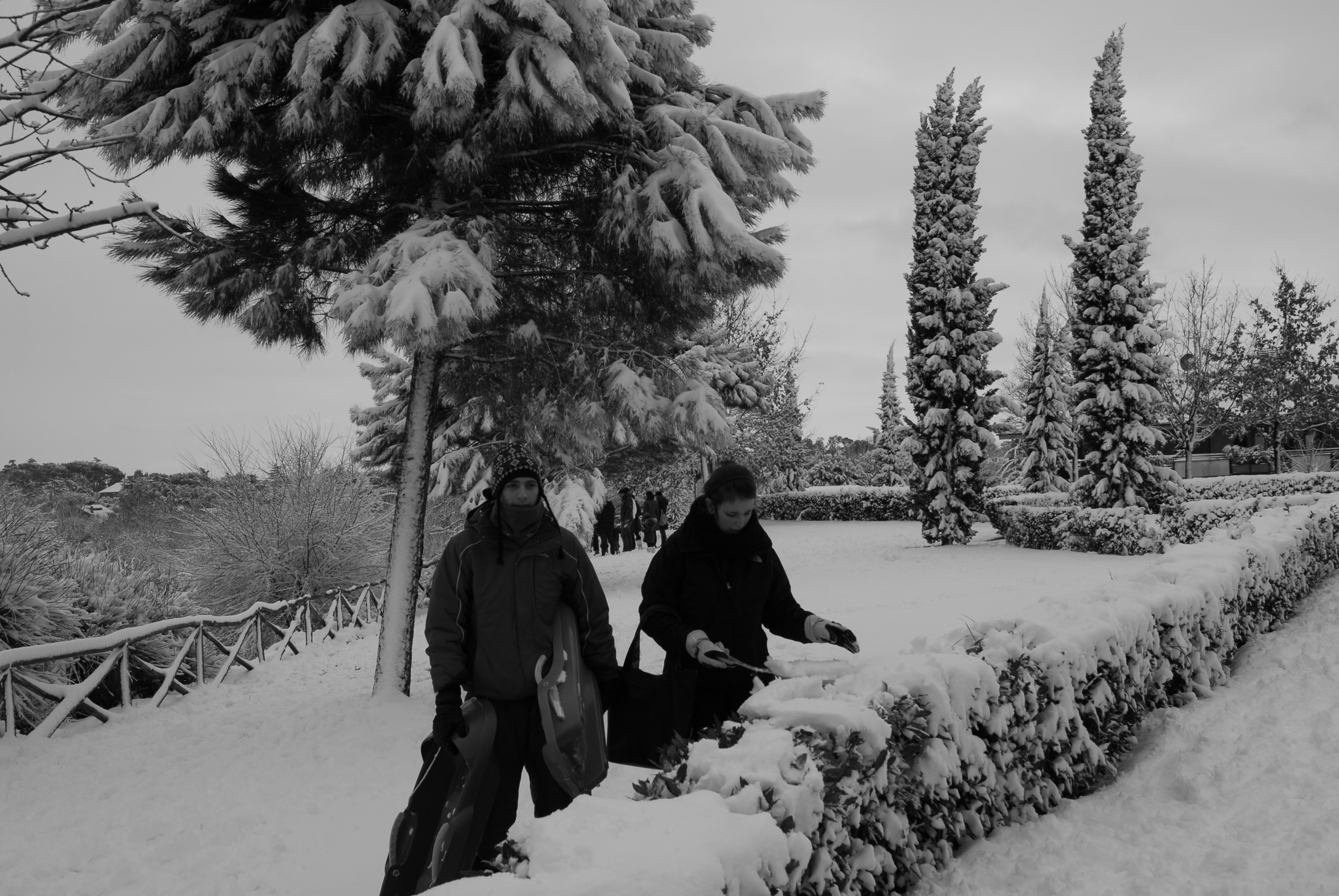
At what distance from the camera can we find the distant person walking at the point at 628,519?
75.2 feet

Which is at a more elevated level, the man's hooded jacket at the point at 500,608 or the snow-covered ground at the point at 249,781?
the man's hooded jacket at the point at 500,608

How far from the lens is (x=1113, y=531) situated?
51.3ft

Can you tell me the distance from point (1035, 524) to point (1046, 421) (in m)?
15.6

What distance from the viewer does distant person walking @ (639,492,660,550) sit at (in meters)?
23.9

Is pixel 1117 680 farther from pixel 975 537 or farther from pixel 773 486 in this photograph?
pixel 773 486

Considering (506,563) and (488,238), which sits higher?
(488,238)

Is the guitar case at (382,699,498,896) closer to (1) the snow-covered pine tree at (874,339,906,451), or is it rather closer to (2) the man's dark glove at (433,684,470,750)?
(2) the man's dark glove at (433,684,470,750)

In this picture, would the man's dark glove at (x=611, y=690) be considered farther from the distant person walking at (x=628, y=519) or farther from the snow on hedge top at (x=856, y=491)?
the snow on hedge top at (x=856, y=491)

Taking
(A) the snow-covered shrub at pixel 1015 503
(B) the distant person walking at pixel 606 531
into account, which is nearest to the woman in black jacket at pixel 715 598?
(A) the snow-covered shrub at pixel 1015 503

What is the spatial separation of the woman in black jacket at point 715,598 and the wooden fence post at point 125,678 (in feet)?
21.6

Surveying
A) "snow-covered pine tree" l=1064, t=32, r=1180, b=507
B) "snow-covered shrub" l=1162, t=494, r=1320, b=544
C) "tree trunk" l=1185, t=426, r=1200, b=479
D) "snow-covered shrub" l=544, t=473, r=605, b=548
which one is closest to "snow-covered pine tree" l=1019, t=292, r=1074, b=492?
"tree trunk" l=1185, t=426, r=1200, b=479

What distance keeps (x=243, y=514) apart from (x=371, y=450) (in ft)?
9.57

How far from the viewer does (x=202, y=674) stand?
894 centimetres

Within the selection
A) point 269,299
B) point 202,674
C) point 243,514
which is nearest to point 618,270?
point 269,299
